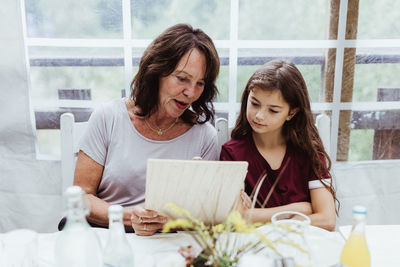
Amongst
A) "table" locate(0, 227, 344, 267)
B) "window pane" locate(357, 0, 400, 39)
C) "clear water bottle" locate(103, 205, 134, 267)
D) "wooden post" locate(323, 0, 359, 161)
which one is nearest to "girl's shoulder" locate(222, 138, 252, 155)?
"table" locate(0, 227, 344, 267)

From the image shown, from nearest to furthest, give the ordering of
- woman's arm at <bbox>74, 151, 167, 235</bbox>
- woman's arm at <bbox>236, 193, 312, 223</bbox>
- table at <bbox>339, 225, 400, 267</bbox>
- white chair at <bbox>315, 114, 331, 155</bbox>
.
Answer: table at <bbox>339, 225, 400, 267</bbox>, woman's arm at <bbox>74, 151, 167, 235</bbox>, woman's arm at <bbox>236, 193, 312, 223</bbox>, white chair at <bbox>315, 114, 331, 155</bbox>

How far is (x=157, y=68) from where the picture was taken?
138 cm

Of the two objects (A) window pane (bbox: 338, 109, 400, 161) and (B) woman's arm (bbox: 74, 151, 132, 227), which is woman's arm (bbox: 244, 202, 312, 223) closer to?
(B) woman's arm (bbox: 74, 151, 132, 227)

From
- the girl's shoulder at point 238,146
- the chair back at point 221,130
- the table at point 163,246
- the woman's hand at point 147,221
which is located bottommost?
the table at point 163,246

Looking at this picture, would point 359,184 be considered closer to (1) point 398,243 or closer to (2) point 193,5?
(1) point 398,243

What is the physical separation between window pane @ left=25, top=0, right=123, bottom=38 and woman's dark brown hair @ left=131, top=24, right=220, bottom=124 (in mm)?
427

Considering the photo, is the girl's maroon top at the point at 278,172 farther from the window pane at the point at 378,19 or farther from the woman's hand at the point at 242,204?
the window pane at the point at 378,19

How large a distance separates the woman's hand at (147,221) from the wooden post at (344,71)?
1.23 metres

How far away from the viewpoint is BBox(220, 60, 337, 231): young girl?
1395 mm

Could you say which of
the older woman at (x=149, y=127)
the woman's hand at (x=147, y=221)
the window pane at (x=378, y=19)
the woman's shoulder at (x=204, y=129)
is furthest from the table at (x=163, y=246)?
the window pane at (x=378, y=19)

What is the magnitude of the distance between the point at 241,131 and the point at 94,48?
87 centimetres

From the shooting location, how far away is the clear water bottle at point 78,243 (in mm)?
729

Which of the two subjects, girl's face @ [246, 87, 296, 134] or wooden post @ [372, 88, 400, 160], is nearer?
girl's face @ [246, 87, 296, 134]

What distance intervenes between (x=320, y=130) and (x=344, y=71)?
463 millimetres
